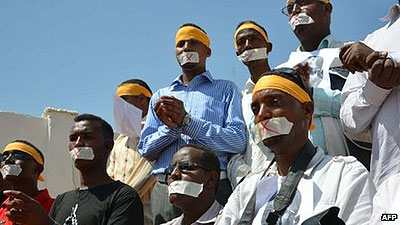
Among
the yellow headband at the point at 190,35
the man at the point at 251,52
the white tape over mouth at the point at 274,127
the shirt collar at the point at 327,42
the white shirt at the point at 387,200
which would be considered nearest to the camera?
the white shirt at the point at 387,200

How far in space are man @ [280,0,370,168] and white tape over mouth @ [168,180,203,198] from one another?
893 millimetres

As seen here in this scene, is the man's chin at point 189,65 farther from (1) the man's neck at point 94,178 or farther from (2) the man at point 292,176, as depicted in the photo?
(2) the man at point 292,176

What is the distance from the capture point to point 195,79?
17.4 ft

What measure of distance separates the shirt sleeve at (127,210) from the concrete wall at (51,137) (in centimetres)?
589

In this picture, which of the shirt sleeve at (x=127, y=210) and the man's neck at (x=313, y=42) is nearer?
the shirt sleeve at (x=127, y=210)

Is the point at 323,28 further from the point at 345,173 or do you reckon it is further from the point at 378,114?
the point at 345,173

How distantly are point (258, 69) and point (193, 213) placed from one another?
1579mm

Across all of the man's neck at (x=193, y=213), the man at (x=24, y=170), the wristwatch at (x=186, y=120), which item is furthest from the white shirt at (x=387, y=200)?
the man at (x=24, y=170)

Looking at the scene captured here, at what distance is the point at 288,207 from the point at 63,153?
321 inches

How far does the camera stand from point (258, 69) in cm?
533

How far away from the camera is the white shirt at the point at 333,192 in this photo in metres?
3.03

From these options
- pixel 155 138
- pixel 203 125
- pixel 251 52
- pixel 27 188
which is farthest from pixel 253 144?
pixel 27 188

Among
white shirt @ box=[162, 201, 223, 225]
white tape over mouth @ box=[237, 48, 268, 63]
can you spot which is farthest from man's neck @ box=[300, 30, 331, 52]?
white shirt @ box=[162, 201, 223, 225]

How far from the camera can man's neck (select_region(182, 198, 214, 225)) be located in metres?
4.36
